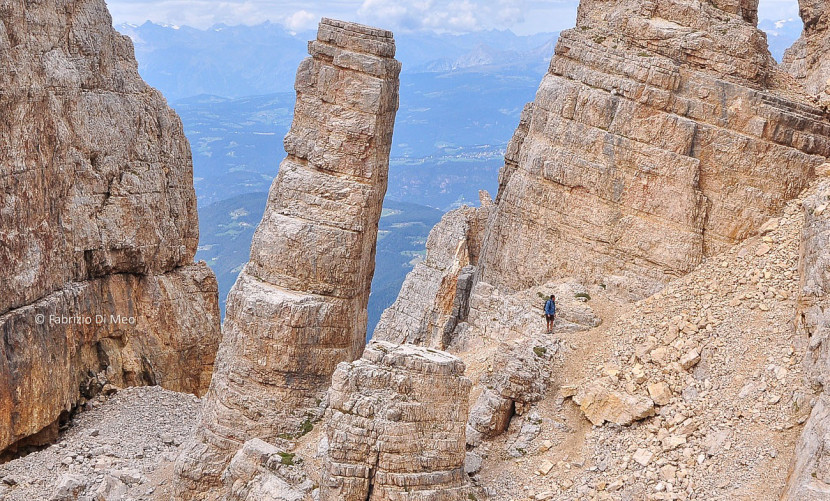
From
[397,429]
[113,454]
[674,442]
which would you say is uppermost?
[674,442]

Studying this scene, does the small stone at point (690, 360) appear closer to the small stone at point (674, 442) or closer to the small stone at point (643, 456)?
the small stone at point (674, 442)

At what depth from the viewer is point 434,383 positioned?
97.8 ft

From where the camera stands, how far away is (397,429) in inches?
1149

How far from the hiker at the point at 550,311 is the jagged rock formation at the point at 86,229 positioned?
98.9 feet

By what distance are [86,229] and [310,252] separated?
2469 centimetres

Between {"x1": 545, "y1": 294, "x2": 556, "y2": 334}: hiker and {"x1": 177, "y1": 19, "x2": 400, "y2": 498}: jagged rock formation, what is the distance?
782 cm

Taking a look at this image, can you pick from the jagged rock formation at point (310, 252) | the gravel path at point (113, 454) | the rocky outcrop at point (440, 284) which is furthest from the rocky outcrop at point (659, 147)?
the gravel path at point (113, 454)

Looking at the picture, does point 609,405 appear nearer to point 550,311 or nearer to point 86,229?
point 550,311

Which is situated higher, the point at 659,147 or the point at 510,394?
the point at 659,147

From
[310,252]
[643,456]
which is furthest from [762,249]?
[310,252]

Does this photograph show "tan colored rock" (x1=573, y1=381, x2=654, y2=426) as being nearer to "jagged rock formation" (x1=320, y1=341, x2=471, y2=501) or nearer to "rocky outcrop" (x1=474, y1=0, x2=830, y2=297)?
"jagged rock formation" (x1=320, y1=341, x2=471, y2=501)

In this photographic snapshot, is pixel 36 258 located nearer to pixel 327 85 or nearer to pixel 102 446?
pixel 102 446

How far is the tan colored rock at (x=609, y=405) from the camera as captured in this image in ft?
96.9

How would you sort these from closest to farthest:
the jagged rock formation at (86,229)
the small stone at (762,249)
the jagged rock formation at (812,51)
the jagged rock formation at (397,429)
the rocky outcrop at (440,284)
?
the jagged rock formation at (397,429) → the small stone at (762,249) → the jagged rock formation at (812,51) → the rocky outcrop at (440,284) → the jagged rock formation at (86,229)
